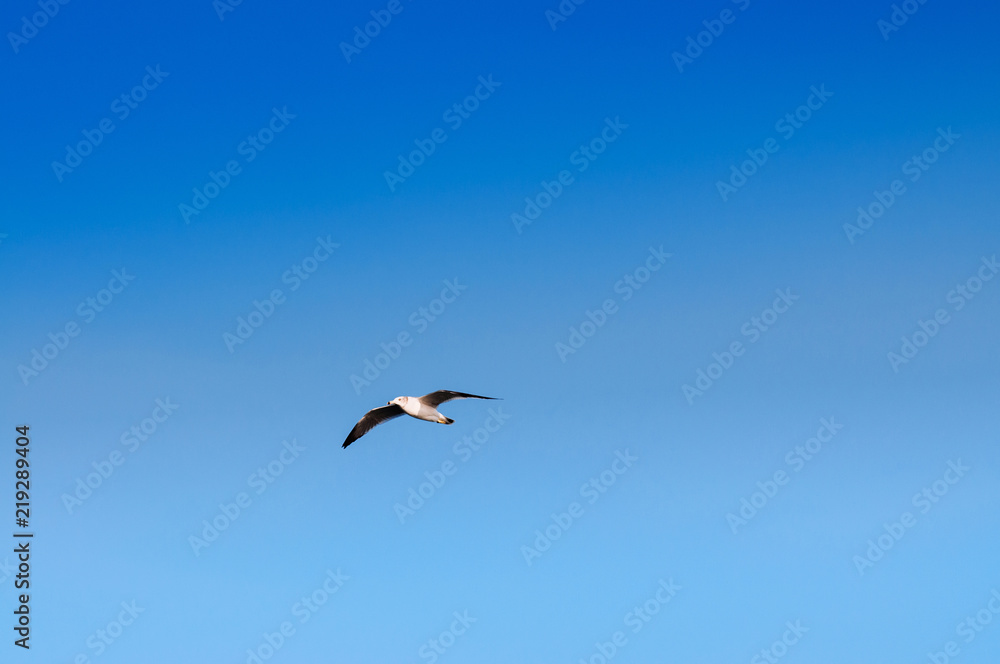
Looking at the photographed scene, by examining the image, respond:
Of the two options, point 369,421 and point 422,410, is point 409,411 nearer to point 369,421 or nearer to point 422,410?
point 422,410

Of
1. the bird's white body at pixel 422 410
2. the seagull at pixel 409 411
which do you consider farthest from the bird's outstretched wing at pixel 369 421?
the bird's white body at pixel 422 410

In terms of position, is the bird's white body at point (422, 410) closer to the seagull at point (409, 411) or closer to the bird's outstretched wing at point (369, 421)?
the seagull at point (409, 411)

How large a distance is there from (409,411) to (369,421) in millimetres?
3192

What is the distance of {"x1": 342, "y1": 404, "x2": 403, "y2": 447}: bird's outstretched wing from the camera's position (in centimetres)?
7519

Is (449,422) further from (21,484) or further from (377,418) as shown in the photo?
Answer: (21,484)

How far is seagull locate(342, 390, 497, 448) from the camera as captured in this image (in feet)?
236

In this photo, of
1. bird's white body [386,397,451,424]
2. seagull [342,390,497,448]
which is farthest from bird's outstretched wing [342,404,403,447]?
bird's white body [386,397,451,424]

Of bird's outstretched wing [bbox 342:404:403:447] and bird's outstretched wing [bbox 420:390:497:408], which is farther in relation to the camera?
bird's outstretched wing [bbox 342:404:403:447]

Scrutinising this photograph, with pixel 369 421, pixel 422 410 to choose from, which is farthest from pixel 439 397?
pixel 369 421

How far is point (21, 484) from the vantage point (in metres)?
75.9

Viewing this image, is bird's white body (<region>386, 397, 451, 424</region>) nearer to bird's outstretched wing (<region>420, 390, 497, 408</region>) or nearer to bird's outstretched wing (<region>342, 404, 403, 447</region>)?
bird's outstretched wing (<region>420, 390, 497, 408</region>)

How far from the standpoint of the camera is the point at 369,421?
7550 centimetres

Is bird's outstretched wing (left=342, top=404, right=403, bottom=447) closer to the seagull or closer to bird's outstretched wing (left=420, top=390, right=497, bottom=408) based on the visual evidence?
the seagull

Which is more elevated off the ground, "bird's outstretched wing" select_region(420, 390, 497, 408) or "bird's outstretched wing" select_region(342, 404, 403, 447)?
"bird's outstretched wing" select_region(420, 390, 497, 408)
